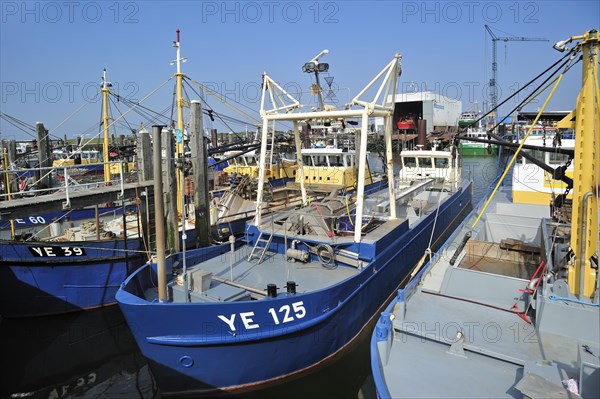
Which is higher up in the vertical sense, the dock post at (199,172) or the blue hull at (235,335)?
the dock post at (199,172)

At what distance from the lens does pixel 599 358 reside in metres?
4.32

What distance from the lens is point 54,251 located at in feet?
32.5

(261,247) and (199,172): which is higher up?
(199,172)

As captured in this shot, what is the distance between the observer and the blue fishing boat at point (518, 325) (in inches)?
173

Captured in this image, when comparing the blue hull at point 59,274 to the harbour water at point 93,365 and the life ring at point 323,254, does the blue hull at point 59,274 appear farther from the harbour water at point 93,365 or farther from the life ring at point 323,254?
the life ring at point 323,254

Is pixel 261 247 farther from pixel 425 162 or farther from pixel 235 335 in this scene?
pixel 425 162

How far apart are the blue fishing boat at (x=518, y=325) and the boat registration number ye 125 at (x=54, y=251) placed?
7.99 m

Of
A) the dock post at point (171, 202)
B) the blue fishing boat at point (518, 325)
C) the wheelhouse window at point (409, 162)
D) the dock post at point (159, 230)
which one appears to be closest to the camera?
the blue fishing boat at point (518, 325)

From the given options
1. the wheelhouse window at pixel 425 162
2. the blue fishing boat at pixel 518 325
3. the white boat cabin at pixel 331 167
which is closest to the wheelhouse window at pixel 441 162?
the wheelhouse window at pixel 425 162

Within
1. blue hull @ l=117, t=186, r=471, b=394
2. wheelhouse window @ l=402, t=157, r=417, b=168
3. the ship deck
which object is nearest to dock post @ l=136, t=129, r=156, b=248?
blue hull @ l=117, t=186, r=471, b=394

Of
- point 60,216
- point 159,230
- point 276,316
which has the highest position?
point 159,230

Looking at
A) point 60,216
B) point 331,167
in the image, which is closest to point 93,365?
point 60,216

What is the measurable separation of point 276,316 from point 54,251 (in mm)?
6593

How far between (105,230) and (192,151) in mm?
4133
